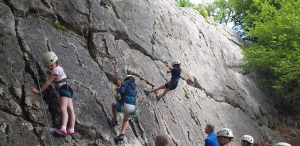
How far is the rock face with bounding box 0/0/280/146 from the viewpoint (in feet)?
21.6

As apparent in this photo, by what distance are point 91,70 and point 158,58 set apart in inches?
207

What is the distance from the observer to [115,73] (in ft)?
32.5

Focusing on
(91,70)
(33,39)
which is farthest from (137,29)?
(33,39)

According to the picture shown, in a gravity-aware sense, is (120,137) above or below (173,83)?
below

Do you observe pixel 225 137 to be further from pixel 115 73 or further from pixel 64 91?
pixel 115 73

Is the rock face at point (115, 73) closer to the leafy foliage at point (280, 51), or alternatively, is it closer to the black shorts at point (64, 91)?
the black shorts at point (64, 91)

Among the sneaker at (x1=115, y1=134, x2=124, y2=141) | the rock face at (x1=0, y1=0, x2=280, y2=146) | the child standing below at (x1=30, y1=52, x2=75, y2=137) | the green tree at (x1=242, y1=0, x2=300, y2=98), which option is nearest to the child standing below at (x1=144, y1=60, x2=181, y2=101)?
the rock face at (x1=0, y1=0, x2=280, y2=146)

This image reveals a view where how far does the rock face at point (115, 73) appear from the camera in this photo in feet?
21.6

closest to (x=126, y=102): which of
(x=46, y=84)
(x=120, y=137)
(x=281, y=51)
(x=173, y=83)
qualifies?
(x=120, y=137)

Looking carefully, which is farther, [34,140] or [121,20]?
[121,20]

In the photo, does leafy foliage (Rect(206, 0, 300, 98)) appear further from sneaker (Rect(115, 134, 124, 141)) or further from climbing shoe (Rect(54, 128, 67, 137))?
climbing shoe (Rect(54, 128, 67, 137))

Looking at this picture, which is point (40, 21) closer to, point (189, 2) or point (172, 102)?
point (172, 102)

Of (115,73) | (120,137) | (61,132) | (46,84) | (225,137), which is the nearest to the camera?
A: (61,132)

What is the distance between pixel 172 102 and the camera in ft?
40.2
